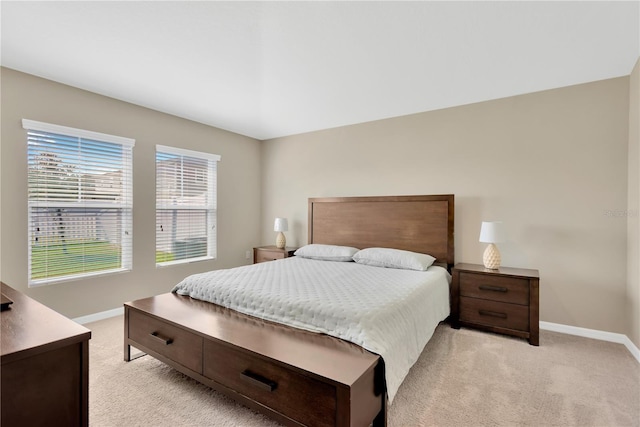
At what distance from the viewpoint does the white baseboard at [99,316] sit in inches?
118

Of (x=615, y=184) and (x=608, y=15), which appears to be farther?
(x=615, y=184)

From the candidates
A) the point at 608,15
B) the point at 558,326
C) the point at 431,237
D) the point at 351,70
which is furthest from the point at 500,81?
the point at 558,326

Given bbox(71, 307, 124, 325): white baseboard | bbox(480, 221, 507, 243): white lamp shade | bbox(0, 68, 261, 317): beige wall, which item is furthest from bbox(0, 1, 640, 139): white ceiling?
bbox(71, 307, 124, 325): white baseboard

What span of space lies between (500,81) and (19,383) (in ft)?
12.0

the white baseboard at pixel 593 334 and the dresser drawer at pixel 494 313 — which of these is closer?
the white baseboard at pixel 593 334

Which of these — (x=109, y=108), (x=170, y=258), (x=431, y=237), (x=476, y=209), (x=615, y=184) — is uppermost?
(x=109, y=108)

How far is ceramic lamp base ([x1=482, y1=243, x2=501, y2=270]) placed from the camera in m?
2.94

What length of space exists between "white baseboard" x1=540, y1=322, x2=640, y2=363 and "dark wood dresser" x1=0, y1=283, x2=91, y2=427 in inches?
143

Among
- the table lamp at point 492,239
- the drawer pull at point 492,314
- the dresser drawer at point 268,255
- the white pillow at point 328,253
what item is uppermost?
the table lamp at point 492,239

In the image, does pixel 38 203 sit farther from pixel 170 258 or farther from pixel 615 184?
pixel 615 184

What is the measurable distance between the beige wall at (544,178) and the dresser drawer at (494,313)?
546 mm

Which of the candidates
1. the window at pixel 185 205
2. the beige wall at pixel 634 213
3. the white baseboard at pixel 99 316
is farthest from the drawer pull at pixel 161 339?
the beige wall at pixel 634 213

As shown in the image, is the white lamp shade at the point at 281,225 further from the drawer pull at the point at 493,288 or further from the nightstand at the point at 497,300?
the drawer pull at the point at 493,288

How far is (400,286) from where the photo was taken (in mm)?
2322
